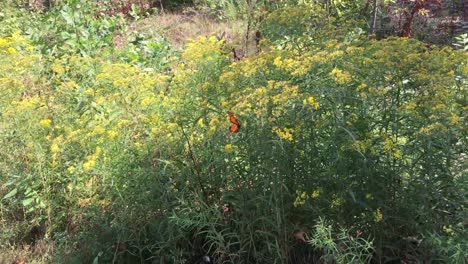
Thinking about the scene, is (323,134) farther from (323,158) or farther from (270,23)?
(270,23)

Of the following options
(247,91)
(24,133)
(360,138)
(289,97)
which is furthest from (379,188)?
(24,133)

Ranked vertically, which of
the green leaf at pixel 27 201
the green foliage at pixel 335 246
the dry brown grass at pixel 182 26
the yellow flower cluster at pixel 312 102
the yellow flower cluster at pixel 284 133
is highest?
the yellow flower cluster at pixel 312 102

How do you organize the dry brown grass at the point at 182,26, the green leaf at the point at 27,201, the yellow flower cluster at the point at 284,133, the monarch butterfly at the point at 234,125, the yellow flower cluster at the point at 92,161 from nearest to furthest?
the yellow flower cluster at the point at 284,133, the monarch butterfly at the point at 234,125, the yellow flower cluster at the point at 92,161, the green leaf at the point at 27,201, the dry brown grass at the point at 182,26

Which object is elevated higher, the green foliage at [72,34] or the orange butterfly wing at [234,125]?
the orange butterfly wing at [234,125]

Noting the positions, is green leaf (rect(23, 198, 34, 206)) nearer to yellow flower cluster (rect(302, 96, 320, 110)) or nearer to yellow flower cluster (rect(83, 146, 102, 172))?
yellow flower cluster (rect(83, 146, 102, 172))

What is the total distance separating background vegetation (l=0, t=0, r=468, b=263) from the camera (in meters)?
2.62

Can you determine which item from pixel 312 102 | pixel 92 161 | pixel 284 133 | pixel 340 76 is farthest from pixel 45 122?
pixel 340 76

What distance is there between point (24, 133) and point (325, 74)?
2.40 meters

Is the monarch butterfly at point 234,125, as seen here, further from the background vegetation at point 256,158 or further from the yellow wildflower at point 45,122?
the yellow wildflower at point 45,122

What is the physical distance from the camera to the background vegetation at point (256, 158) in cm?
262

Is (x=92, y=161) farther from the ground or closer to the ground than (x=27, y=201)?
farther from the ground

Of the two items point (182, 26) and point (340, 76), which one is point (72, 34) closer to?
point (182, 26)

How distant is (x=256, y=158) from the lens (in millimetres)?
2857

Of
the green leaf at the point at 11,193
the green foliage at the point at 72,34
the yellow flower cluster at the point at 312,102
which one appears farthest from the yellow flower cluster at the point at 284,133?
the green foliage at the point at 72,34
